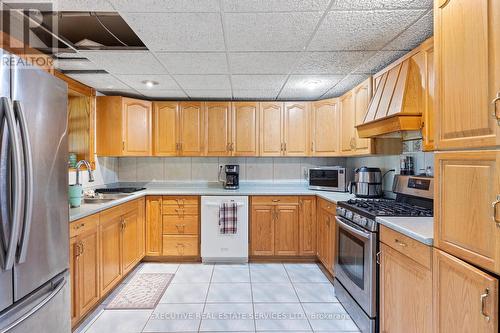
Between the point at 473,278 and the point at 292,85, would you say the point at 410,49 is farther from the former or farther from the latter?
the point at 473,278

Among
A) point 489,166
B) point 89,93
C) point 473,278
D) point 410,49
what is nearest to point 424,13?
point 410,49

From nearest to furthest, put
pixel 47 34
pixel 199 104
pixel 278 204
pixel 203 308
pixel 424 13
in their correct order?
pixel 424 13 < pixel 47 34 < pixel 203 308 < pixel 278 204 < pixel 199 104

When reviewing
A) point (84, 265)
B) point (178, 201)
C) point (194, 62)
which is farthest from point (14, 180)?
point (178, 201)

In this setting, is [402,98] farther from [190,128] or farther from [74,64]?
[74,64]

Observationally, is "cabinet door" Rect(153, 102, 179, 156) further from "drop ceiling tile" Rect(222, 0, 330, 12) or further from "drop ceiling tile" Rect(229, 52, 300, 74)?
"drop ceiling tile" Rect(222, 0, 330, 12)

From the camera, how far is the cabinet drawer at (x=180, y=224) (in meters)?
3.57

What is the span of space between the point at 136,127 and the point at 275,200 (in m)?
2.04

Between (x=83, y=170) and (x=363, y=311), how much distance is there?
3.22 m

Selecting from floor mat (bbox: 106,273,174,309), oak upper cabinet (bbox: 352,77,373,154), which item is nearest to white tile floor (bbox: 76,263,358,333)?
floor mat (bbox: 106,273,174,309)

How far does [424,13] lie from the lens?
5.71 feet

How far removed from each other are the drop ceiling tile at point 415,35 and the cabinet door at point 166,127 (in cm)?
268

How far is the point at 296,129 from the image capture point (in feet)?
12.7

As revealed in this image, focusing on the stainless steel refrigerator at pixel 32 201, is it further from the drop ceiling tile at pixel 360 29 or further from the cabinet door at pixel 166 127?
the cabinet door at pixel 166 127

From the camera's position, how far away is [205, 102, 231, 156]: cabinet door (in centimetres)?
387
